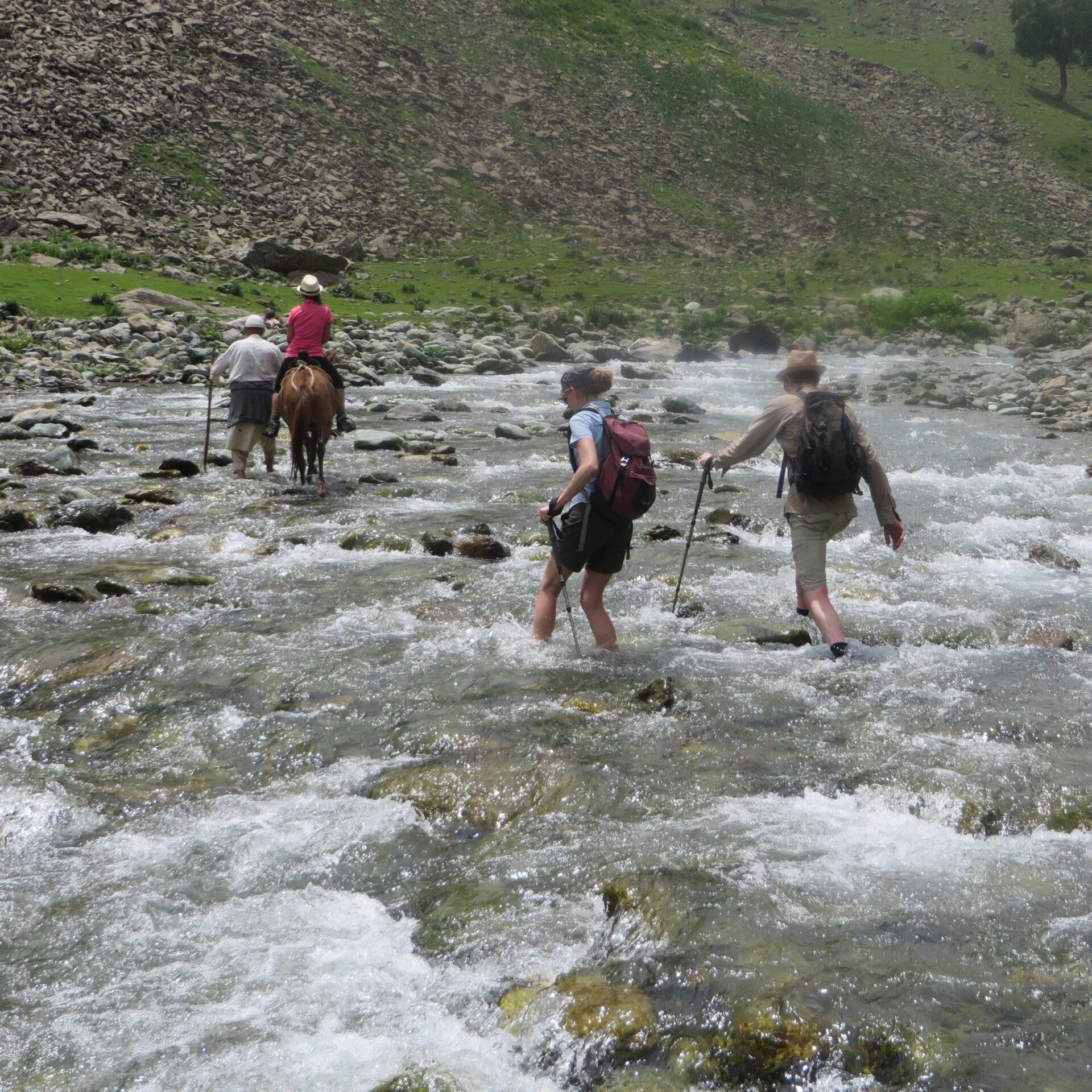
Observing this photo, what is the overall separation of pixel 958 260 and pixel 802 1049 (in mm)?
63607

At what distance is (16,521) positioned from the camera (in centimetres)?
1227

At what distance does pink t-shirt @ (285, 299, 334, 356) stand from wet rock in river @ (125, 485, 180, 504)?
2646 mm

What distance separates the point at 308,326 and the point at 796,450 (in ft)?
27.8

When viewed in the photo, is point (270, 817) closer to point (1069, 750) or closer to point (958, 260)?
point (1069, 750)

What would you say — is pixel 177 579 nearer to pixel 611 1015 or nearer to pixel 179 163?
pixel 611 1015

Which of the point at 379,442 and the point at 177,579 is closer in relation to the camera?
the point at 177,579

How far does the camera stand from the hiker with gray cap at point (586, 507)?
791cm

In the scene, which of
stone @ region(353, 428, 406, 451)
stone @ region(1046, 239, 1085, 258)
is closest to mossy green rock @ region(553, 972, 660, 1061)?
stone @ region(353, 428, 406, 451)

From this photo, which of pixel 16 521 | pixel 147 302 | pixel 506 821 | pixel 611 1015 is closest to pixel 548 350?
pixel 147 302

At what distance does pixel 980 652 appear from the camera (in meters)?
9.21

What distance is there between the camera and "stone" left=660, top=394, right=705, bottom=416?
24.3 m

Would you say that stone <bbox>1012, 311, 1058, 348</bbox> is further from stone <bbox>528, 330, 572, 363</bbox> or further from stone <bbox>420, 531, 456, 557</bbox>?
stone <bbox>420, 531, 456, 557</bbox>

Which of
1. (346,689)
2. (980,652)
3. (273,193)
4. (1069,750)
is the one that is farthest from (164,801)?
(273,193)

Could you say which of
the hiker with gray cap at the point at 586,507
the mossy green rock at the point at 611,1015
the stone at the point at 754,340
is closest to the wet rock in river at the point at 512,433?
the hiker with gray cap at the point at 586,507
